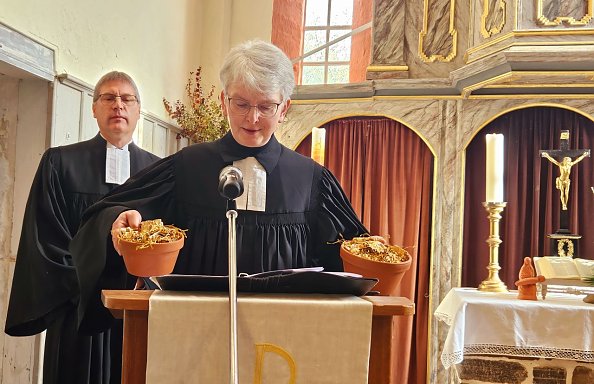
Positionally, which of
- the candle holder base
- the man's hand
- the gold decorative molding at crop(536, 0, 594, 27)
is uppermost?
the gold decorative molding at crop(536, 0, 594, 27)

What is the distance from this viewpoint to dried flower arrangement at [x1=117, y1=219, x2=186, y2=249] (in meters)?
1.70

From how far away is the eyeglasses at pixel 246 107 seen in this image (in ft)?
7.02

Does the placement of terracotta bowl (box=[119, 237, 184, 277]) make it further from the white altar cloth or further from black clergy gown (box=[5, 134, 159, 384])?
the white altar cloth

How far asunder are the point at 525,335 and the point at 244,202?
211 centimetres

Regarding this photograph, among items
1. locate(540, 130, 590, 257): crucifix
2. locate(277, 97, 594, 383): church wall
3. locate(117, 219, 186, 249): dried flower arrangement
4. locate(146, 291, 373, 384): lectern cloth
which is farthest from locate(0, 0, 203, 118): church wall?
locate(540, 130, 590, 257): crucifix

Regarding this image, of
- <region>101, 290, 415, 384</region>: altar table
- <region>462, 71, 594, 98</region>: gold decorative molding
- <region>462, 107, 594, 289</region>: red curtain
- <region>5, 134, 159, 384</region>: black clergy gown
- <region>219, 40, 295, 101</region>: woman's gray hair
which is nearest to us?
<region>101, 290, 415, 384</region>: altar table

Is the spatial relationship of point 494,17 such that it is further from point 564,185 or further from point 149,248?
point 149,248

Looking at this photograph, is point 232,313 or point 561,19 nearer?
point 232,313

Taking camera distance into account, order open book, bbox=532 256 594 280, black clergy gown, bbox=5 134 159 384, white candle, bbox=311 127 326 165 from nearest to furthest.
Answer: black clergy gown, bbox=5 134 159 384
open book, bbox=532 256 594 280
white candle, bbox=311 127 326 165

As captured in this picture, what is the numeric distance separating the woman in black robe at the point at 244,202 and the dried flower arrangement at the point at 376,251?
35 cm

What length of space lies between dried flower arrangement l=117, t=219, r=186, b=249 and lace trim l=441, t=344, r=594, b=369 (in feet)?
7.63

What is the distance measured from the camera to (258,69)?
210 cm

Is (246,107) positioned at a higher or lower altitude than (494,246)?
higher

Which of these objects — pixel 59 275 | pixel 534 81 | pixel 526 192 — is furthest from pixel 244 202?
pixel 526 192
